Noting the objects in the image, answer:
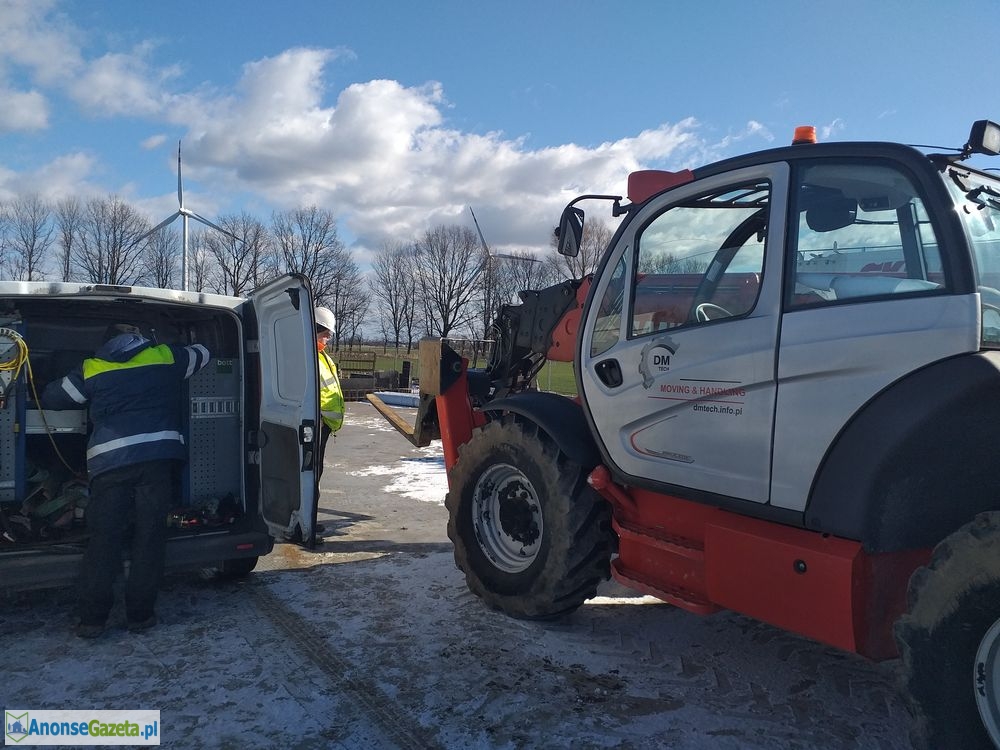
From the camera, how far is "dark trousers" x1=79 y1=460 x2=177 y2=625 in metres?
3.98

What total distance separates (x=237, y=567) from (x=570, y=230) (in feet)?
10.6

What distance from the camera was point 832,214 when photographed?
2941 millimetres

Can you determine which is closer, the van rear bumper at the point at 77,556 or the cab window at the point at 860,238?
the cab window at the point at 860,238

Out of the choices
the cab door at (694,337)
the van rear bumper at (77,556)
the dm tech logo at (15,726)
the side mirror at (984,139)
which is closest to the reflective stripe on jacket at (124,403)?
the van rear bumper at (77,556)

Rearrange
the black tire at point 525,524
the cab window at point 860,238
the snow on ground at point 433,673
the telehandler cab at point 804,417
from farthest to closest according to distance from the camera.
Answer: the black tire at point 525,524 → the snow on ground at point 433,673 → the cab window at point 860,238 → the telehandler cab at point 804,417

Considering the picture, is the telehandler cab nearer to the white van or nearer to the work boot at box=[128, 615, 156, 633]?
the white van

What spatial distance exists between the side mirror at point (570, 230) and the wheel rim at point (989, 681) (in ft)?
9.35

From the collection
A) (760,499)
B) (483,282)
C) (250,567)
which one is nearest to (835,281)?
(760,499)

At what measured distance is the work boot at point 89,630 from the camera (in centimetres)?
393

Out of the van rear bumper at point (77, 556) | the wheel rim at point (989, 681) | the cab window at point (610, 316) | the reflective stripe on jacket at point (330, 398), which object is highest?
the cab window at point (610, 316)

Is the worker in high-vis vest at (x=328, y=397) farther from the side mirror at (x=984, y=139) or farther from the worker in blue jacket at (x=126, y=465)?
the side mirror at (x=984, y=139)

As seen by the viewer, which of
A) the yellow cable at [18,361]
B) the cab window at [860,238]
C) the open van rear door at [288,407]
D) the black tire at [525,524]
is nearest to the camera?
the cab window at [860,238]

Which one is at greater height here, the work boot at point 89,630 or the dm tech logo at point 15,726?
the work boot at point 89,630

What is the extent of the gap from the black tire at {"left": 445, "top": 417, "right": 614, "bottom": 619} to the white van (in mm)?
1028
